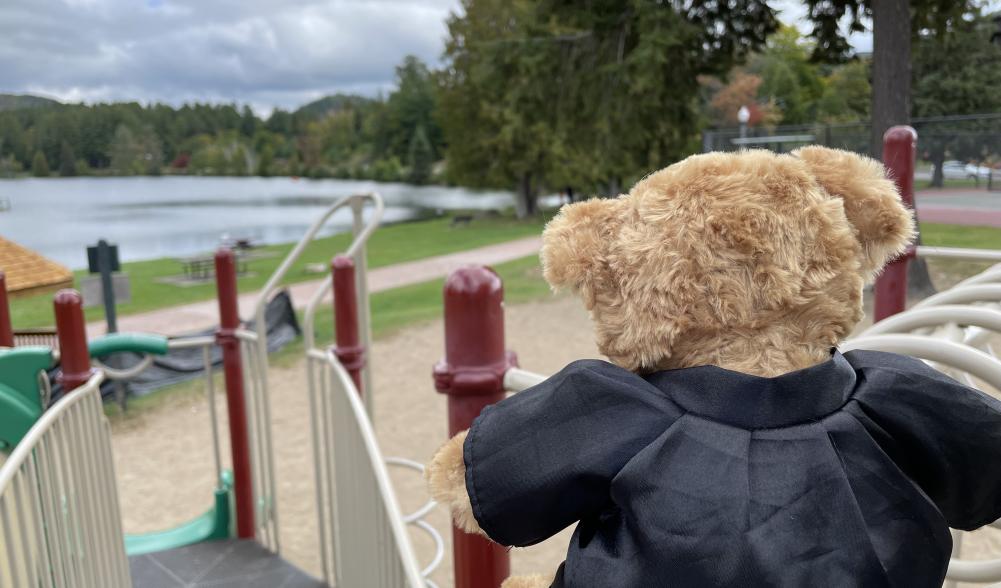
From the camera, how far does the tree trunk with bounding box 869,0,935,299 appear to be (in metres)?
8.82

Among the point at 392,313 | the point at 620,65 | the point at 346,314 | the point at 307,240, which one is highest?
the point at 620,65

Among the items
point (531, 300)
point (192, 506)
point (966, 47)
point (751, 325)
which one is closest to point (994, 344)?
point (531, 300)

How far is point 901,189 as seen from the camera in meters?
2.62

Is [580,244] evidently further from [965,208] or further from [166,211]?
[166,211]

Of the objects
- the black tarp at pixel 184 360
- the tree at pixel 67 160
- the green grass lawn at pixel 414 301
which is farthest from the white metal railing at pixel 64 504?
the tree at pixel 67 160

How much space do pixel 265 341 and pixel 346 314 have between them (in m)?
0.93

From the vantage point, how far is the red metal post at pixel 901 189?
8.86 feet

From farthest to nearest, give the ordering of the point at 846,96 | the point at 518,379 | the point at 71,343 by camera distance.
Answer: the point at 846,96, the point at 71,343, the point at 518,379

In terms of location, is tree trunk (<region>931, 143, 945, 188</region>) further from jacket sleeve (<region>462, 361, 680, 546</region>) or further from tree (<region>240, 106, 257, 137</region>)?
tree (<region>240, 106, 257, 137</region>)

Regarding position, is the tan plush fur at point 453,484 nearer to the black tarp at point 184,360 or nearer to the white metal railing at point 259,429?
the white metal railing at point 259,429

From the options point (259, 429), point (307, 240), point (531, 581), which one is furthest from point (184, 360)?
point (531, 581)

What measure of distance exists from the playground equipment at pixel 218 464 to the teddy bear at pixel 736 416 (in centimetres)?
45

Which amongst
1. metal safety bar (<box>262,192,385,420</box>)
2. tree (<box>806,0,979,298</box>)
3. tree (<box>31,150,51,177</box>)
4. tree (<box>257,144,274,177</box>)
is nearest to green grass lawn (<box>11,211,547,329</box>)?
tree (<box>31,150,51,177</box>)

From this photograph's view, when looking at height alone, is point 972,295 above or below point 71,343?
above
